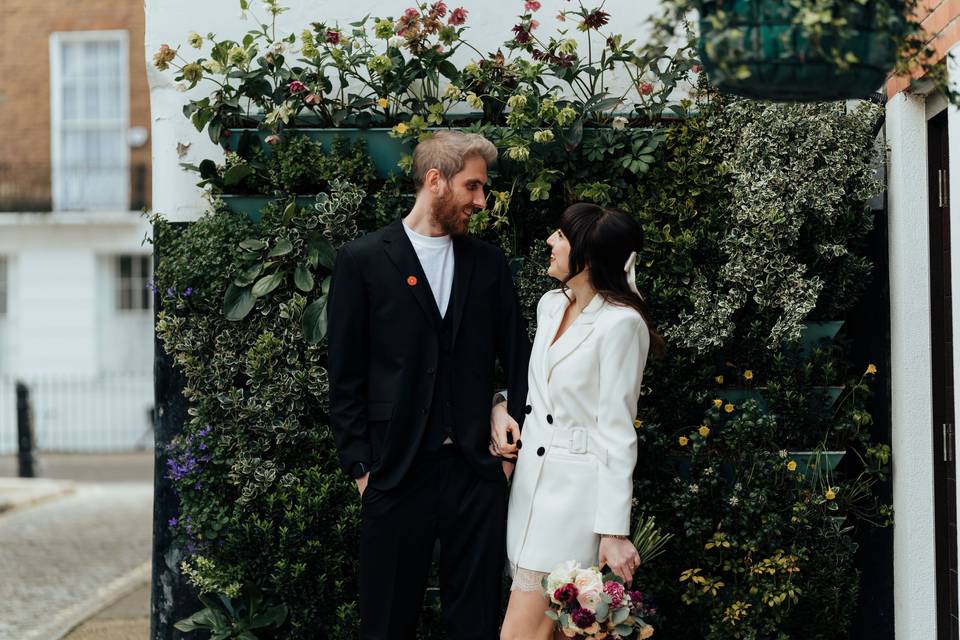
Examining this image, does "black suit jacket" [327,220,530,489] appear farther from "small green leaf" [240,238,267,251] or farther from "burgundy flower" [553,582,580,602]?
"small green leaf" [240,238,267,251]

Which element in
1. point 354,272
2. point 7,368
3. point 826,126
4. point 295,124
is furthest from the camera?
point 7,368

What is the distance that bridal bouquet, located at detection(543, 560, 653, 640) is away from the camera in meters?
3.56

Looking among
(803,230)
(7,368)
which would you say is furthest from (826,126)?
(7,368)

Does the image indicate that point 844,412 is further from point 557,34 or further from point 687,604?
point 557,34

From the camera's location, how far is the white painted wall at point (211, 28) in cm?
552

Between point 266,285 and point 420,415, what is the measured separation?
4.59 feet

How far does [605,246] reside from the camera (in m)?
3.75

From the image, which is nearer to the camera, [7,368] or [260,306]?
[260,306]

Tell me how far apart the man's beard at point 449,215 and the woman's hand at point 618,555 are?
1167mm

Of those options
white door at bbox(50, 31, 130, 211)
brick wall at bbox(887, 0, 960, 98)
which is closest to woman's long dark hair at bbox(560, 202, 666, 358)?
brick wall at bbox(887, 0, 960, 98)

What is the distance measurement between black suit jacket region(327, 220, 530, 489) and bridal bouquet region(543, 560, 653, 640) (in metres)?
0.51

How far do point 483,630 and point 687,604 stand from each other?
1.32m

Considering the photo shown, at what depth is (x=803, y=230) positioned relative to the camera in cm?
499

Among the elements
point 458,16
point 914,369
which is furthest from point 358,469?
point 914,369
